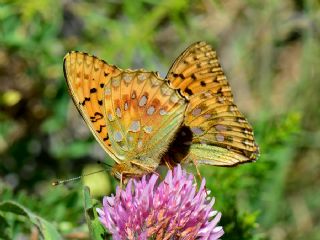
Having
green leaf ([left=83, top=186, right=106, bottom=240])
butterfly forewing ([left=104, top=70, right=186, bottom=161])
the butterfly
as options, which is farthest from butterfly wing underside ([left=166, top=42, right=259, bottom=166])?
green leaf ([left=83, top=186, right=106, bottom=240])

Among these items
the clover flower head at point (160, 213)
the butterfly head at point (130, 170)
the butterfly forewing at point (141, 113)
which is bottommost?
the clover flower head at point (160, 213)

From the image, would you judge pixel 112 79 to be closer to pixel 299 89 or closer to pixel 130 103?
pixel 130 103

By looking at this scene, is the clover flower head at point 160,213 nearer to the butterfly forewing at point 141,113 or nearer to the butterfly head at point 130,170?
the butterfly head at point 130,170

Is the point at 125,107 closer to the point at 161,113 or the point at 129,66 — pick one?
the point at 161,113

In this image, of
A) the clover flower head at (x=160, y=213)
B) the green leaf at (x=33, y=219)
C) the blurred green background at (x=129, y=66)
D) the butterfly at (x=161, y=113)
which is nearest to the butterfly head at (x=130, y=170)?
the butterfly at (x=161, y=113)

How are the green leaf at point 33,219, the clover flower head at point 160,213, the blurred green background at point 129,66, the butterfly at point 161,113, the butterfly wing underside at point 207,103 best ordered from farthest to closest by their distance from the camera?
the blurred green background at point 129,66 → the butterfly wing underside at point 207,103 → the butterfly at point 161,113 → the green leaf at point 33,219 → the clover flower head at point 160,213

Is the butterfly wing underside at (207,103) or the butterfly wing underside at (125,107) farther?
the butterfly wing underside at (207,103)

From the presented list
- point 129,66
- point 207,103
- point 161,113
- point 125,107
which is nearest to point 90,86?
point 125,107
